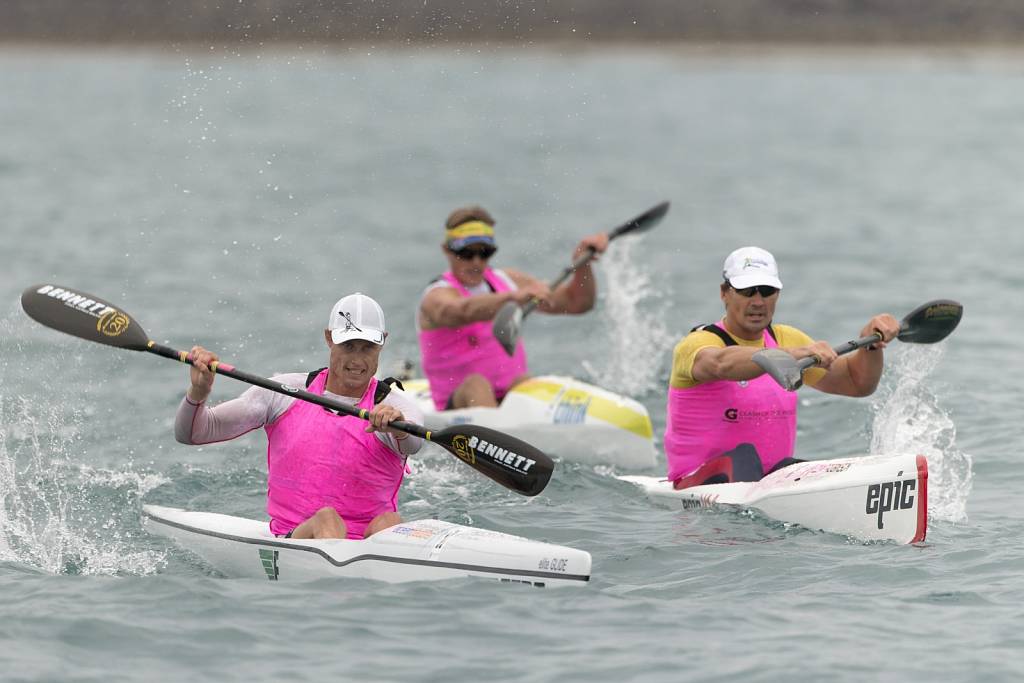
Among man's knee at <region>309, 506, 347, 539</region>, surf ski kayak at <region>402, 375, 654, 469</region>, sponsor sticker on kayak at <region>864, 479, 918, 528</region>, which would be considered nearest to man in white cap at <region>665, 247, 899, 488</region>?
sponsor sticker on kayak at <region>864, 479, 918, 528</region>

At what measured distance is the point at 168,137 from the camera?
130ft

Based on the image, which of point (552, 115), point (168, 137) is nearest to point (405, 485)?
point (168, 137)

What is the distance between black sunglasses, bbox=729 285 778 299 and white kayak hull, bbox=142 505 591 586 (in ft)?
6.83

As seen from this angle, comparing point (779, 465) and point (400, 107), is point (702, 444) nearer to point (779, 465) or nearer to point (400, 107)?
point (779, 465)

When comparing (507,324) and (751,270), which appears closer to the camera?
(751,270)

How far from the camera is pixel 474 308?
10.9 m

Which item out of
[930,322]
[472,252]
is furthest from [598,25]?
[930,322]

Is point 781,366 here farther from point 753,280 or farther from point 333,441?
→ point 333,441

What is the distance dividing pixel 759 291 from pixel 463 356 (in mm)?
3364

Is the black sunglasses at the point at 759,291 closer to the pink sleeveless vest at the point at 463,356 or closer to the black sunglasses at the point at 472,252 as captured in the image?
the black sunglasses at the point at 472,252

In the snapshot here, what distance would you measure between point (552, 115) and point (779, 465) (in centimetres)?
4179

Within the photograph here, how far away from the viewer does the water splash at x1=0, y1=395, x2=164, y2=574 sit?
7723 mm

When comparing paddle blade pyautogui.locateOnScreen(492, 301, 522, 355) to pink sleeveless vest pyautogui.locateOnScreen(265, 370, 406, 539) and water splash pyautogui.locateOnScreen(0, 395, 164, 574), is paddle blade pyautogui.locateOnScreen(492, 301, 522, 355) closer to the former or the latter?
water splash pyautogui.locateOnScreen(0, 395, 164, 574)

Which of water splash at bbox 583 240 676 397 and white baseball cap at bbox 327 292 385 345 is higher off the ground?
water splash at bbox 583 240 676 397
